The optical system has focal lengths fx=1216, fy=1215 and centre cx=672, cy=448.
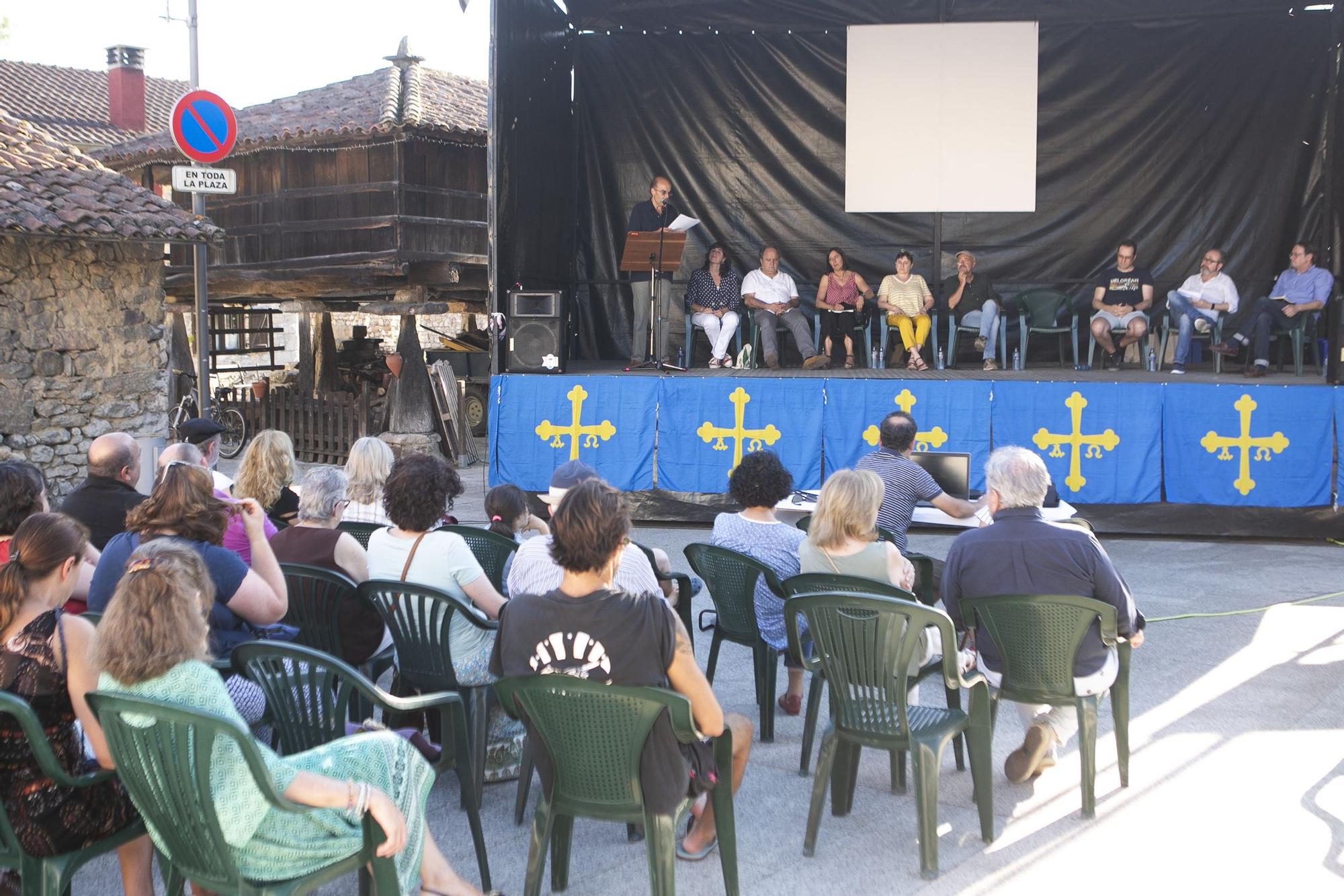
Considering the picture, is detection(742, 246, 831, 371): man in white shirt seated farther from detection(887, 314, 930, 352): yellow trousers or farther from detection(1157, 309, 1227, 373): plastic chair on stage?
detection(1157, 309, 1227, 373): plastic chair on stage

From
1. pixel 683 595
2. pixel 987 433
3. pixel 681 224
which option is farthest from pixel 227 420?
pixel 683 595

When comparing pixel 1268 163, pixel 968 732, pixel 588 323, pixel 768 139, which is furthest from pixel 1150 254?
pixel 968 732

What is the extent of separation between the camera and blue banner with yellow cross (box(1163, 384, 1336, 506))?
8211 mm

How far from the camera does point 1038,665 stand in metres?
3.53

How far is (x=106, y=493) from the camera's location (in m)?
4.04

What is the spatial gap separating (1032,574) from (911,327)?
23.1ft

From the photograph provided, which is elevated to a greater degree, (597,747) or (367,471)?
(367,471)

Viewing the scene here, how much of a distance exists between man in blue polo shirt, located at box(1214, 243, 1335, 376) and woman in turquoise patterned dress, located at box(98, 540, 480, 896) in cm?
839

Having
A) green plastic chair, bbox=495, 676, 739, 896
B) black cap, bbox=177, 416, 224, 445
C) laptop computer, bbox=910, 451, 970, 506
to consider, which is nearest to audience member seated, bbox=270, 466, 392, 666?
green plastic chair, bbox=495, 676, 739, 896

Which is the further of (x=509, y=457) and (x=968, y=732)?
(x=509, y=457)

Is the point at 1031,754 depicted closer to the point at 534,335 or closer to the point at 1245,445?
the point at 1245,445

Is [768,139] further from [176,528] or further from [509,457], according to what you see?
[176,528]

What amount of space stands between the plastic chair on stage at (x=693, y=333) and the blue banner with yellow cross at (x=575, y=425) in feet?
4.62

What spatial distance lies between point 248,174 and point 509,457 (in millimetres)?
7313
